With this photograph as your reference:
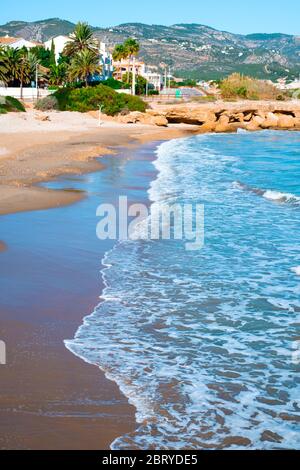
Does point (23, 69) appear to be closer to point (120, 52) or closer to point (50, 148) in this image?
point (120, 52)

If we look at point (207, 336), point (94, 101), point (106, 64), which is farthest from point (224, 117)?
point (207, 336)

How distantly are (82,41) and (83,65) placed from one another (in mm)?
5643

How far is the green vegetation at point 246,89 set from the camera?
276 feet

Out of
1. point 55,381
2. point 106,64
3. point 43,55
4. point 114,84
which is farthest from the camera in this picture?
point 106,64

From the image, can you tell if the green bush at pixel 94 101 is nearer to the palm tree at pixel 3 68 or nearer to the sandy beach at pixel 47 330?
the palm tree at pixel 3 68

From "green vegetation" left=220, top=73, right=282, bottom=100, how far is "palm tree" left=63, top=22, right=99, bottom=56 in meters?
23.2

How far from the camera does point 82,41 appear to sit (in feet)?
218

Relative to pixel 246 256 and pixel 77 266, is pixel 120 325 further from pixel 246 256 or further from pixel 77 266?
pixel 246 256

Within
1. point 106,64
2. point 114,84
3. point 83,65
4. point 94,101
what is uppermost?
Answer: point 106,64

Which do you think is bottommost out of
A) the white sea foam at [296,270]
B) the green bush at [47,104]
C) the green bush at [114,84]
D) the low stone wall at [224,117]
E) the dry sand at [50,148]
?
the white sea foam at [296,270]

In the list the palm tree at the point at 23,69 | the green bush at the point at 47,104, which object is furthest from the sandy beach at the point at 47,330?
the palm tree at the point at 23,69

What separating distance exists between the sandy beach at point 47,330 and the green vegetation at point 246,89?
71.4m

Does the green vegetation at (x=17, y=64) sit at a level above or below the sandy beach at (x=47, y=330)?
above
